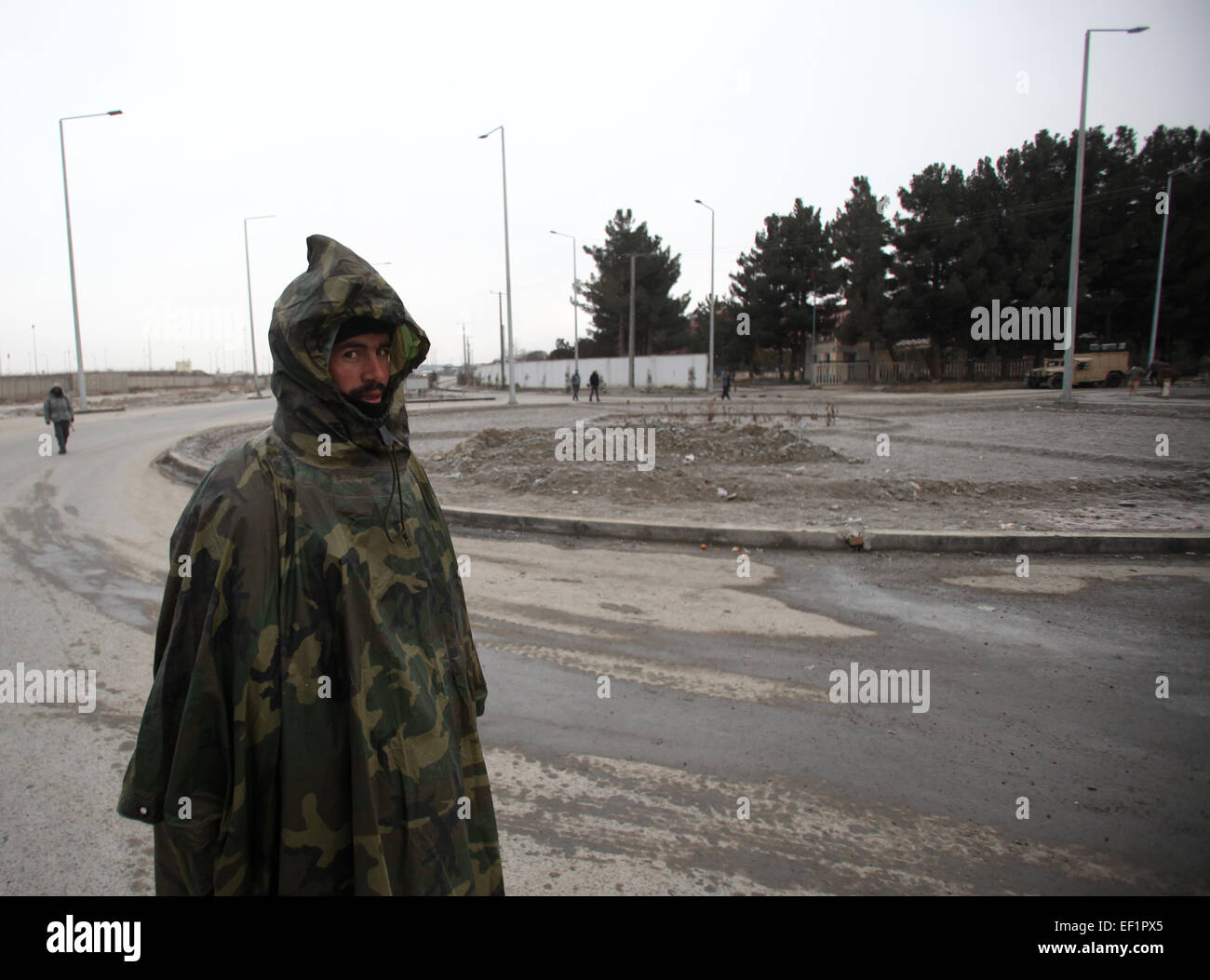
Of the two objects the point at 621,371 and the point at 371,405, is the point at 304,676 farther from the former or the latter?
the point at 621,371

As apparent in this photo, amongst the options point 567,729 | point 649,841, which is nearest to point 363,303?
point 649,841

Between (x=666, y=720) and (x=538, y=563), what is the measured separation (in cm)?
345

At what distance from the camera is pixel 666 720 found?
3.84 metres

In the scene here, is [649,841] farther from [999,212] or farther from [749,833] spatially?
[999,212]

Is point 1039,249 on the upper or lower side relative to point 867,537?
upper

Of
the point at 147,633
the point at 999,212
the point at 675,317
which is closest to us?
the point at 147,633

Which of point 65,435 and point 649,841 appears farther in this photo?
point 65,435

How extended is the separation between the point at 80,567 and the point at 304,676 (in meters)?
7.02

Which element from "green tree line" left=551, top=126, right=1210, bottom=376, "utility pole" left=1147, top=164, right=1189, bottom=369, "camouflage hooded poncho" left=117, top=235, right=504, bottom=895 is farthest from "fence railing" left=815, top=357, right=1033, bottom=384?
"camouflage hooded poncho" left=117, top=235, right=504, bottom=895

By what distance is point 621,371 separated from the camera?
55.9m

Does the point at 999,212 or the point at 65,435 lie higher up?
the point at 999,212

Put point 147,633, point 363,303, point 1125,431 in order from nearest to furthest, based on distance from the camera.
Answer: point 363,303
point 147,633
point 1125,431

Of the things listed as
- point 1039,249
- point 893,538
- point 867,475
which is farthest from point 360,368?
point 1039,249

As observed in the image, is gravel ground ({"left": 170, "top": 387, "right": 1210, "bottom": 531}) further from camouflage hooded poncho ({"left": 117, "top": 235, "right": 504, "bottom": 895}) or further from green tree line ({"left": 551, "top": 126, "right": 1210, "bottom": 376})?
green tree line ({"left": 551, "top": 126, "right": 1210, "bottom": 376})
